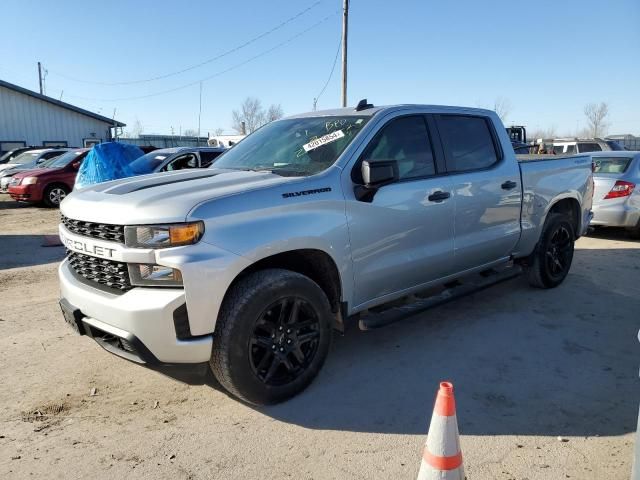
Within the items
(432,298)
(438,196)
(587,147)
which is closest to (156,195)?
(438,196)

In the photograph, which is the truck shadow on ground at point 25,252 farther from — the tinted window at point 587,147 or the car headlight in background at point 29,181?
the tinted window at point 587,147

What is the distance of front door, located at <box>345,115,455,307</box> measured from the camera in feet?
11.8

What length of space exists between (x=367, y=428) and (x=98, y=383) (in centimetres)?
198

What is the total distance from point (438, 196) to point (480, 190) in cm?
65

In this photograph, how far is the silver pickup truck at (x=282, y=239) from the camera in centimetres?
280

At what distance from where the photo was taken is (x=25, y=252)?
8328 mm

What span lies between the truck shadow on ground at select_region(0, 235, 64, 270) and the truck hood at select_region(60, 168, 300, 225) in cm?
481

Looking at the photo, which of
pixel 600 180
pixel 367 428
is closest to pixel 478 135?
pixel 367 428

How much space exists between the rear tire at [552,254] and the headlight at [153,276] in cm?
419

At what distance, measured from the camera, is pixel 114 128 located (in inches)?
1308

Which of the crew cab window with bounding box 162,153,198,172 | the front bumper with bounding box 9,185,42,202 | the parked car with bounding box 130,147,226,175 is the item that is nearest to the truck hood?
the parked car with bounding box 130,147,226,175

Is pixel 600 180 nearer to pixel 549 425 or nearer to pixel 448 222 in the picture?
pixel 448 222

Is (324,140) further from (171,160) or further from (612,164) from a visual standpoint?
(612,164)

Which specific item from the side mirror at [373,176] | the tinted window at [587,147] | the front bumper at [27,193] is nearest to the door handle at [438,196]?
the side mirror at [373,176]
